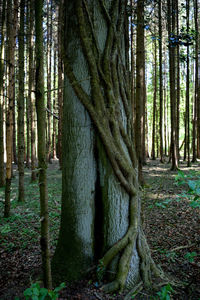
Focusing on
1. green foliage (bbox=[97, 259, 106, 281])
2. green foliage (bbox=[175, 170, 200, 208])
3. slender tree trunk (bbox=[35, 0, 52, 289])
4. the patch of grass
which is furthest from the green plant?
the patch of grass

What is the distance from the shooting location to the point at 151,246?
398cm

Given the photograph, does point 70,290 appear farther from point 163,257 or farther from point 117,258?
point 163,257

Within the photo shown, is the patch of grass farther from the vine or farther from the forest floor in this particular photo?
the vine

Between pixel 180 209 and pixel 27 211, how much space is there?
3830 mm

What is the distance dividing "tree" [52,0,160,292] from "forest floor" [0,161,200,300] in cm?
34

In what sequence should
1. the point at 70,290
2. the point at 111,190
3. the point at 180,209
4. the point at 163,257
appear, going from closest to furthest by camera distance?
the point at 70,290 → the point at 111,190 → the point at 163,257 → the point at 180,209

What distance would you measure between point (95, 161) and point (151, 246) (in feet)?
6.85

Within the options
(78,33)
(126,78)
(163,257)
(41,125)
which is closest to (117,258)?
(163,257)

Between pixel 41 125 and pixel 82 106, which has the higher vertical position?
pixel 82 106

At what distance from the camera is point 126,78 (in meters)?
3.04

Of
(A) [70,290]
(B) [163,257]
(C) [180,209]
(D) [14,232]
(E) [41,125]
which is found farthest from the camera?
(C) [180,209]

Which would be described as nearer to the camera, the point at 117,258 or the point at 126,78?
the point at 117,258

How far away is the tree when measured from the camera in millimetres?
2719

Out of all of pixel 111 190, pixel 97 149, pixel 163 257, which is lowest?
pixel 163 257
